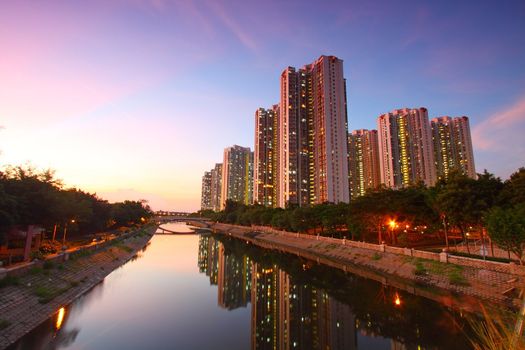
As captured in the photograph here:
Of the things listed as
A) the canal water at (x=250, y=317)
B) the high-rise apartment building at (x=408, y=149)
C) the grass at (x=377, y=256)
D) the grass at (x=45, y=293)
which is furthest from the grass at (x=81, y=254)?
the high-rise apartment building at (x=408, y=149)

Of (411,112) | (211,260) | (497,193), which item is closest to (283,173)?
(411,112)

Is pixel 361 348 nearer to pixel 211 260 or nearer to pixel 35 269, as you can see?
pixel 35 269

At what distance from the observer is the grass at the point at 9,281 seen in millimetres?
20459

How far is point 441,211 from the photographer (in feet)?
133

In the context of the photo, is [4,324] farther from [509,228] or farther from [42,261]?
[509,228]

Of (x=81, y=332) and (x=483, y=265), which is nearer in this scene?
(x=81, y=332)

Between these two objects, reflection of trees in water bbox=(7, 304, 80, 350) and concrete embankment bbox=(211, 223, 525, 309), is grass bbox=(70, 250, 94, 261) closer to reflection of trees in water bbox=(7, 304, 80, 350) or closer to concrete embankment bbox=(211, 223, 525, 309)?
reflection of trees in water bbox=(7, 304, 80, 350)

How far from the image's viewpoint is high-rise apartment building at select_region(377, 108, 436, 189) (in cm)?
15575

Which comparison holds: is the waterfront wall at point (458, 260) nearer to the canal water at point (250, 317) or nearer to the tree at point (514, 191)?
the canal water at point (250, 317)

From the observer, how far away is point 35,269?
82.8ft

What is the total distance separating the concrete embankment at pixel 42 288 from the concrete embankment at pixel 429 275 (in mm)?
26331

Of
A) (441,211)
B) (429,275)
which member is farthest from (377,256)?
(429,275)

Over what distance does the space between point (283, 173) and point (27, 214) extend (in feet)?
415

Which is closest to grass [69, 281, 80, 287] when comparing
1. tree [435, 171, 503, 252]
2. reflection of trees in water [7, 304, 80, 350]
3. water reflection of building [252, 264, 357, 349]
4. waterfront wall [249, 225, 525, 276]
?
reflection of trees in water [7, 304, 80, 350]
